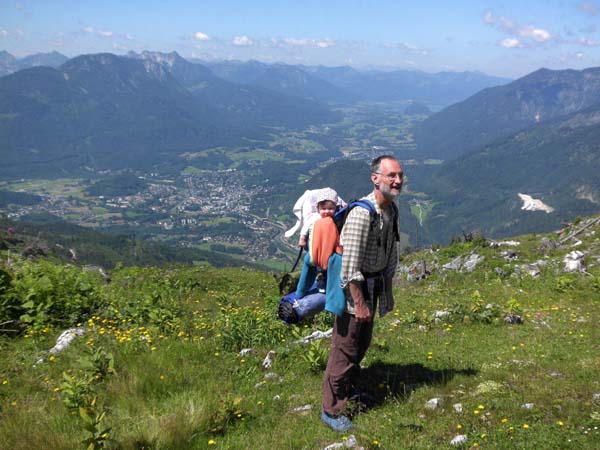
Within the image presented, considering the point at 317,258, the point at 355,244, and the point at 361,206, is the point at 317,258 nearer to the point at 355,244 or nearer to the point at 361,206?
the point at 355,244

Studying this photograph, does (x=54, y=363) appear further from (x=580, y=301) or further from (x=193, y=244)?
(x=193, y=244)

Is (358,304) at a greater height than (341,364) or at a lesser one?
greater

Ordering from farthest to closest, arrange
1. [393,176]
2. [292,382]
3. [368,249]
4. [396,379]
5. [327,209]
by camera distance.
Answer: [292,382]
[396,379]
[327,209]
[368,249]
[393,176]

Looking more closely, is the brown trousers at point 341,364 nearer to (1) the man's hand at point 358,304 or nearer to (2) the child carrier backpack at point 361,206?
(1) the man's hand at point 358,304

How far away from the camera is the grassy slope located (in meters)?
5.17

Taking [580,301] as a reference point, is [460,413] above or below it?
above

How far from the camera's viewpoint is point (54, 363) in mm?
7949

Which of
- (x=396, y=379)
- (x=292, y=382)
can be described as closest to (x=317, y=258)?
(x=292, y=382)

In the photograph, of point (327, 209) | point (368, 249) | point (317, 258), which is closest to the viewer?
point (368, 249)

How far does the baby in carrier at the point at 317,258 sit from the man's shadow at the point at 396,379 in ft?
4.91

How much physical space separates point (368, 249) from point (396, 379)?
274 centimetres

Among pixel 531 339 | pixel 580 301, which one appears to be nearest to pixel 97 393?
pixel 531 339

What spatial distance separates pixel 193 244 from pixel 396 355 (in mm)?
183915

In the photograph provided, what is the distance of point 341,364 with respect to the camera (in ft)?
19.1
